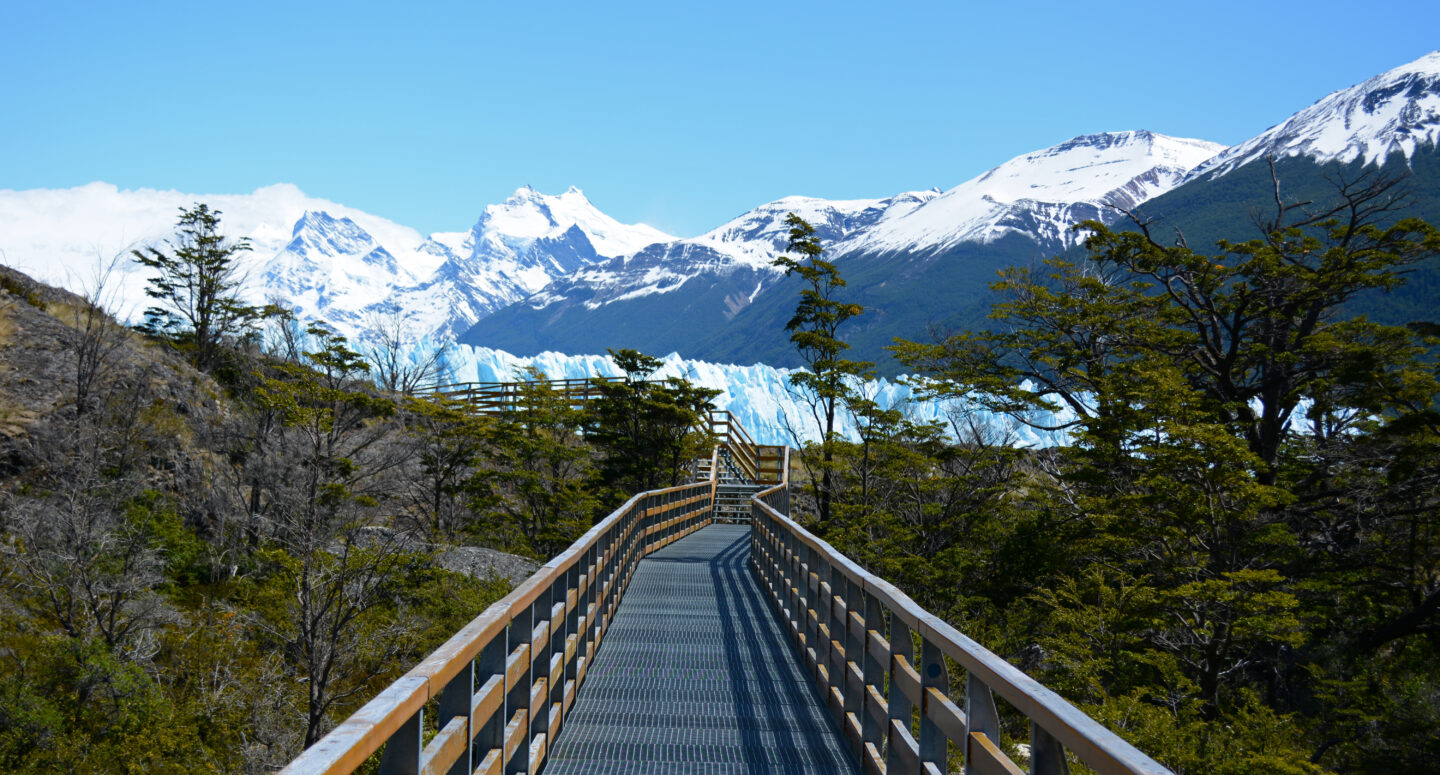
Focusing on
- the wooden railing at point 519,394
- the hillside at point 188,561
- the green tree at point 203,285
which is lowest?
the hillside at point 188,561

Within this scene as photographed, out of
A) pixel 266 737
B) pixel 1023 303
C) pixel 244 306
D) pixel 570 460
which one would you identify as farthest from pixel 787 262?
pixel 244 306

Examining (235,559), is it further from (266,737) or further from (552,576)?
(552,576)

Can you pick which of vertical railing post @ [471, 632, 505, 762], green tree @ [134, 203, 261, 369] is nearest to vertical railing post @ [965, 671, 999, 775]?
vertical railing post @ [471, 632, 505, 762]

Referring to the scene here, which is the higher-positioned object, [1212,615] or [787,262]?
[787,262]

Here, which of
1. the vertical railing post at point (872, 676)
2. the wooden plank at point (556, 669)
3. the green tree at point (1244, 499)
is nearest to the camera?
the vertical railing post at point (872, 676)

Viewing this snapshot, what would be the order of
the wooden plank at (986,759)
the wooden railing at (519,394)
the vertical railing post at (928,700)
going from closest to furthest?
the wooden plank at (986,759)
the vertical railing post at (928,700)
the wooden railing at (519,394)

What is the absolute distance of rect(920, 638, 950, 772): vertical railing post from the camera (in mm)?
4129

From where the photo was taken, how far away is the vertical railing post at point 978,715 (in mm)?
3557

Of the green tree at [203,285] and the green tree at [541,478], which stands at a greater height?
the green tree at [203,285]

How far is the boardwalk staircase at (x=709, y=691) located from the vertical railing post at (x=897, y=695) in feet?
0.04

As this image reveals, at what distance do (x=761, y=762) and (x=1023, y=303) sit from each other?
76.7ft

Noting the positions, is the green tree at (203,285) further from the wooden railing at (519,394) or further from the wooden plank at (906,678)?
the wooden plank at (906,678)

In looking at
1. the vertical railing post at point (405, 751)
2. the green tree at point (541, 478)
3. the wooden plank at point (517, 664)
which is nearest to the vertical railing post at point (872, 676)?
the wooden plank at point (517, 664)

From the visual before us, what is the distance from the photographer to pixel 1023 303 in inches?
1069
